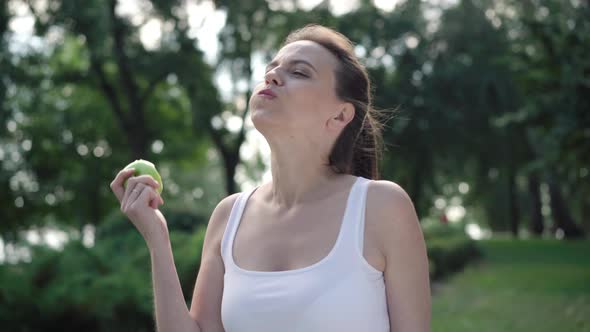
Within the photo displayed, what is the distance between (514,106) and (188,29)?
35.2ft

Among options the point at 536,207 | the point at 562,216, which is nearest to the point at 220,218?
the point at 562,216

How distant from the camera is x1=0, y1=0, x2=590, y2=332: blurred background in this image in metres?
7.79

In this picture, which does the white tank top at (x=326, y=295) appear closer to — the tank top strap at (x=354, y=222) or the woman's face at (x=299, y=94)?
the tank top strap at (x=354, y=222)

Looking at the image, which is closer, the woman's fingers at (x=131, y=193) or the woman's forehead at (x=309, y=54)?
the woman's fingers at (x=131, y=193)

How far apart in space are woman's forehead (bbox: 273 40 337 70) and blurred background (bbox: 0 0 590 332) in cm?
70

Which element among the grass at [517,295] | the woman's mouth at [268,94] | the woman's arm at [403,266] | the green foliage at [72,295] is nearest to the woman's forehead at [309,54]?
the woman's mouth at [268,94]

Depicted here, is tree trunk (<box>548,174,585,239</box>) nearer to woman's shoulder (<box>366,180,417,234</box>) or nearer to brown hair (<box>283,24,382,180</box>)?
brown hair (<box>283,24,382,180</box>)

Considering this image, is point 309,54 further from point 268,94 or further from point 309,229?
point 309,229

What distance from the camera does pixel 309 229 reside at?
2.62m

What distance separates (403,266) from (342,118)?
669 millimetres

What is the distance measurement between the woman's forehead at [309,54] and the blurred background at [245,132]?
0.70 m

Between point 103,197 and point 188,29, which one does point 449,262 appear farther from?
point 103,197

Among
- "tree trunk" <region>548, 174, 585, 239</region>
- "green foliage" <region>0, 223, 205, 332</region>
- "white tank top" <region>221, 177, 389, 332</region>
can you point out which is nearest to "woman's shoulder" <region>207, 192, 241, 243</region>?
"white tank top" <region>221, 177, 389, 332</region>

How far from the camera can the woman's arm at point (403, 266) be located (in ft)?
8.02
